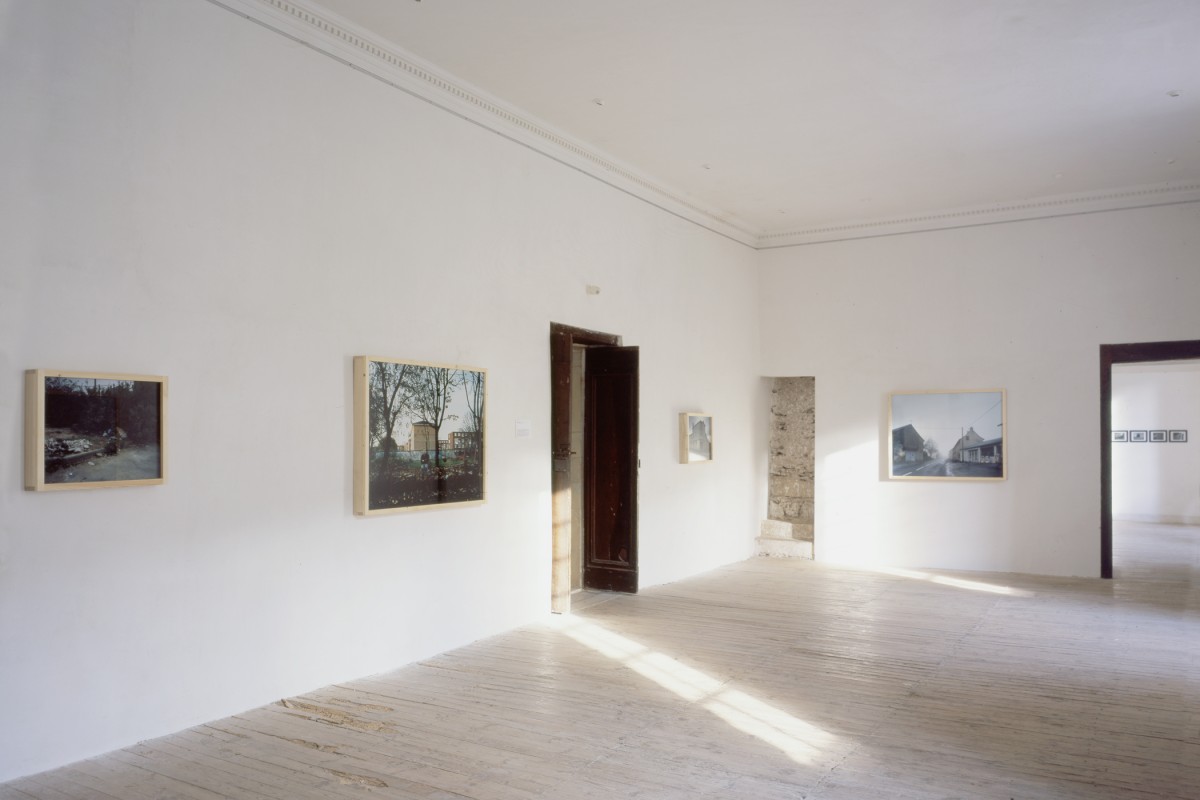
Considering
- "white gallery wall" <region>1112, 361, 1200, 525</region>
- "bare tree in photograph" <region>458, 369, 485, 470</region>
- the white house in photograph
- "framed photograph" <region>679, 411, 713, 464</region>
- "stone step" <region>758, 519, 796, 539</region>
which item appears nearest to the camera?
the white house in photograph

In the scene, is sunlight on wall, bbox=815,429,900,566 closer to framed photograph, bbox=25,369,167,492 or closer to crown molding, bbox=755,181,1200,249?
crown molding, bbox=755,181,1200,249

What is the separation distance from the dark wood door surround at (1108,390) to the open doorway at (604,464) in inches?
248

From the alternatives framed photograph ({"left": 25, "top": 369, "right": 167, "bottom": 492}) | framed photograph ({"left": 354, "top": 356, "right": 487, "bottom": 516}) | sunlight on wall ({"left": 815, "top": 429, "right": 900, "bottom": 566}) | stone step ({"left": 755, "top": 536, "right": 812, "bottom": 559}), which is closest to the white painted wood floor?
framed photograph ({"left": 354, "top": 356, "right": 487, "bottom": 516})

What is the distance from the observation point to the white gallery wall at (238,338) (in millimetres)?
5051

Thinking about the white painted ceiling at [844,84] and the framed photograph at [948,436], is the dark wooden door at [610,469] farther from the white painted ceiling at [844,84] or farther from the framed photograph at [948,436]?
the framed photograph at [948,436]

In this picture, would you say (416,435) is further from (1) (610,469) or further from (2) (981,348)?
(2) (981,348)

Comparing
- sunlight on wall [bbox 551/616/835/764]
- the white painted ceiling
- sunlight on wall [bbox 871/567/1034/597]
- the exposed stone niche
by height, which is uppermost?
the white painted ceiling

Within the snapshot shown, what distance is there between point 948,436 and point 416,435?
8403 mm

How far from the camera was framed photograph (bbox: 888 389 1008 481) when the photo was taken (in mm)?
12508

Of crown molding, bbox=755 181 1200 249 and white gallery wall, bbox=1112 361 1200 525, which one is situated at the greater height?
crown molding, bbox=755 181 1200 249

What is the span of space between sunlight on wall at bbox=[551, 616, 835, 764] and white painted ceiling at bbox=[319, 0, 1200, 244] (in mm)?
5046

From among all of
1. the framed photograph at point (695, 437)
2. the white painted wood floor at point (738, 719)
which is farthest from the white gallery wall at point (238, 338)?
the framed photograph at point (695, 437)

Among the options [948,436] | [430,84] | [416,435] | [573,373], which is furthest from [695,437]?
[430,84]

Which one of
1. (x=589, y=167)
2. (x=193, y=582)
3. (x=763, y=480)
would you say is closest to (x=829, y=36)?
(x=589, y=167)
